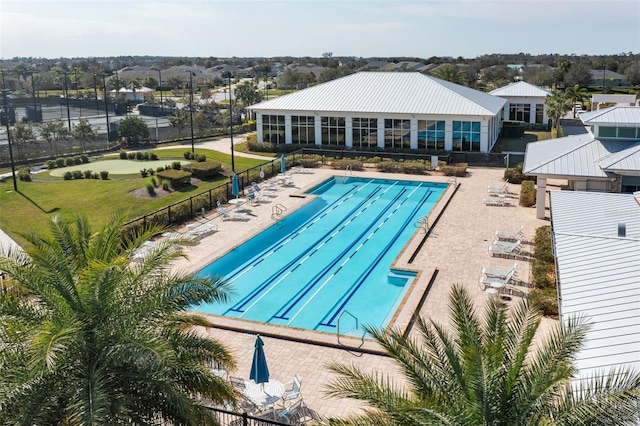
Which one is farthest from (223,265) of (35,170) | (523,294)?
(35,170)

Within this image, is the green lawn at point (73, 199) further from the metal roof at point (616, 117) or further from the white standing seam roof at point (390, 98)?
the metal roof at point (616, 117)

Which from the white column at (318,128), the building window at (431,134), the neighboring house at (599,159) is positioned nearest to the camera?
the neighboring house at (599,159)

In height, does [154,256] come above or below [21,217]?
above

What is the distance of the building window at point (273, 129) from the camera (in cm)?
4441

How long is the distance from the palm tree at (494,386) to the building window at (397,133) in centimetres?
3277

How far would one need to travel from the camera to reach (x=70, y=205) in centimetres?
2836

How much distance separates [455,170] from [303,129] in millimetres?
12946

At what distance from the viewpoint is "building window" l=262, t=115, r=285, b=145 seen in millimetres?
44406

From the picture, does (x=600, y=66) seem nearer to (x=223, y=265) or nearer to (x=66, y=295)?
(x=223, y=265)

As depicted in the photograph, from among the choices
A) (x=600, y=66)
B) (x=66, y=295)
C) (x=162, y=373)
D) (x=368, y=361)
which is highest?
(x=600, y=66)

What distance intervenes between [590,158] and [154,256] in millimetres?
21302

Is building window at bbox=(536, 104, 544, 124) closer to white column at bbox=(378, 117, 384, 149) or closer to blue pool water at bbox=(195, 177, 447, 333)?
white column at bbox=(378, 117, 384, 149)

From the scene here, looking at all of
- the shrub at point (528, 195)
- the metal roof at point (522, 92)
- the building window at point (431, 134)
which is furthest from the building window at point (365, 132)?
the metal roof at point (522, 92)

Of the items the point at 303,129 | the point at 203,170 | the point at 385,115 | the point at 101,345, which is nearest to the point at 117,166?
the point at 203,170
